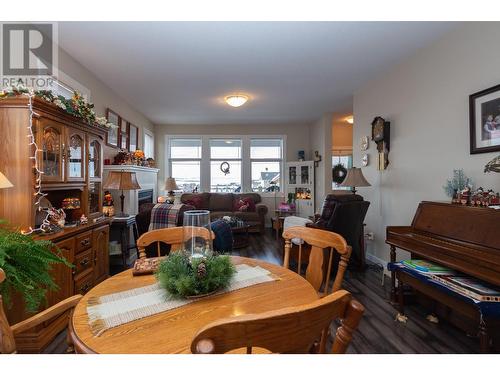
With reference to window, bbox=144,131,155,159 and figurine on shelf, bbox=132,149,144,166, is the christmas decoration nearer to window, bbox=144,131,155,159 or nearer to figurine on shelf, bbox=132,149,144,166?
figurine on shelf, bbox=132,149,144,166

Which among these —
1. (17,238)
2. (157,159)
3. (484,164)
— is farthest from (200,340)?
(157,159)

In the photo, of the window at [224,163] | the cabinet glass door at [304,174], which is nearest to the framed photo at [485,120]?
the cabinet glass door at [304,174]

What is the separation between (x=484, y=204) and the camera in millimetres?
2047

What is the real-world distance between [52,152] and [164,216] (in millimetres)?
1213

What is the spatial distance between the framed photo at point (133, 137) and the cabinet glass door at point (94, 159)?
208 cm

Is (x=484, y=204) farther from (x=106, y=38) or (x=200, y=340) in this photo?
(x=106, y=38)

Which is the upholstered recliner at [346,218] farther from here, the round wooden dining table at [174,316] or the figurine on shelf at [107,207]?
the figurine on shelf at [107,207]

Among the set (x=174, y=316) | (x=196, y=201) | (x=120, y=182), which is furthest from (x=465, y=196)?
(x=196, y=201)

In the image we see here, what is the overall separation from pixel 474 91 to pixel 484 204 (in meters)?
1.08

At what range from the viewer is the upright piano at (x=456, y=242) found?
64.9 inches

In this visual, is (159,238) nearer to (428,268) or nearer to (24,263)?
(24,263)

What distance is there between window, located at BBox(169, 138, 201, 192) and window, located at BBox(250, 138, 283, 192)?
4.87ft

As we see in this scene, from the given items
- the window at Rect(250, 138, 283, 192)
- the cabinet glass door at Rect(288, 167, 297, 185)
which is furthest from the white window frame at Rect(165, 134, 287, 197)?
the cabinet glass door at Rect(288, 167, 297, 185)

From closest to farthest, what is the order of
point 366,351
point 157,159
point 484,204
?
point 366,351
point 484,204
point 157,159
